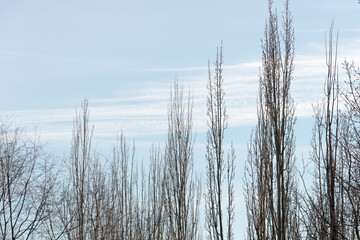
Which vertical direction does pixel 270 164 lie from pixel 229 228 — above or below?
above

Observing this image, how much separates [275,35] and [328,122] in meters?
6.49

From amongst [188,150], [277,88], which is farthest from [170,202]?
[277,88]

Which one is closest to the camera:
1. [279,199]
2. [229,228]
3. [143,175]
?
[279,199]

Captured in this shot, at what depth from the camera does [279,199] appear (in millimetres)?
10156

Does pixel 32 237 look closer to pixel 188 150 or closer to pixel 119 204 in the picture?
pixel 119 204

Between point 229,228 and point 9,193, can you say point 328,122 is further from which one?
point 9,193

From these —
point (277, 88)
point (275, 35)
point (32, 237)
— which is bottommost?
point (32, 237)

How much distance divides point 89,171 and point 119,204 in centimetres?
191

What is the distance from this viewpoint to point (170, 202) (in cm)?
1477

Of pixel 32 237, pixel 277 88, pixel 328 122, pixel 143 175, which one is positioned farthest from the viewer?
pixel 143 175

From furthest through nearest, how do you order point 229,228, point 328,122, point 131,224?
point 131,224
point 229,228
point 328,122

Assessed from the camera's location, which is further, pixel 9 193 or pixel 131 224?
pixel 131 224

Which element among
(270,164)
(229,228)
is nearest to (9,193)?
(229,228)

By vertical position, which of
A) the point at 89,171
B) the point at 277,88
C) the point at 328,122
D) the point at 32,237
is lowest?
the point at 32,237
